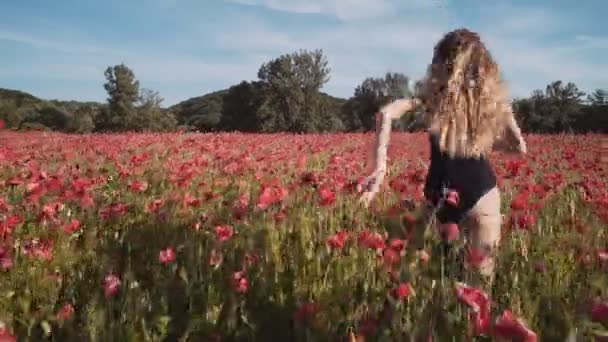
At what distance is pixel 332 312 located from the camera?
9.29 feet

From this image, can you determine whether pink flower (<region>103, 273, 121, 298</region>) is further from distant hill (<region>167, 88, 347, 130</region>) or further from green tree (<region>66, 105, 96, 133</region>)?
green tree (<region>66, 105, 96, 133</region>)

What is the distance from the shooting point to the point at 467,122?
354 cm

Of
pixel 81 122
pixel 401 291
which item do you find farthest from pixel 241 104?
pixel 401 291

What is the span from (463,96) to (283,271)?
5.18 ft

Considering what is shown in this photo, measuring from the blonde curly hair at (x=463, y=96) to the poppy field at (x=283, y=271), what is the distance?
0.58m

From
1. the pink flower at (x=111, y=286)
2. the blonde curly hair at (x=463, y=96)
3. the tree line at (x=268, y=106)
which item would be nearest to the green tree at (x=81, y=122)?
the tree line at (x=268, y=106)

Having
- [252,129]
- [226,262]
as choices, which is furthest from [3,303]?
[252,129]

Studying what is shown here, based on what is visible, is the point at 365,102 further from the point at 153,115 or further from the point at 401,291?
the point at 401,291

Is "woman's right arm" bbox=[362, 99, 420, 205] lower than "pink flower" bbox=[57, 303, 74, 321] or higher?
higher

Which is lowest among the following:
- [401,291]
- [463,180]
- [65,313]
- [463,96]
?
[65,313]

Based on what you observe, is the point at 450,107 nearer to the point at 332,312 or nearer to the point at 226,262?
the point at 332,312

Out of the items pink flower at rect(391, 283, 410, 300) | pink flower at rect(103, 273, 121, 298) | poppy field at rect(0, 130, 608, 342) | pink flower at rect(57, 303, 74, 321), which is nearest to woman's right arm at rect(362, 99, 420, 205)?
poppy field at rect(0, 130, 608, 342)

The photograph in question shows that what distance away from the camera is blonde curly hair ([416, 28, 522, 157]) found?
3.50 m

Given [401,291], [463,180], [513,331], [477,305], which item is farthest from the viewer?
[463,180]
